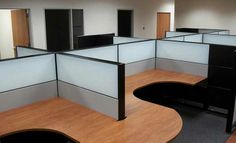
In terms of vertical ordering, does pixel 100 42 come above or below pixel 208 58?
above

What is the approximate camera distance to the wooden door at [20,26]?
19.0 feet

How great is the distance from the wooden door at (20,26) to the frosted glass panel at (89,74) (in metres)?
3.57

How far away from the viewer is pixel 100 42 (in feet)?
13.6

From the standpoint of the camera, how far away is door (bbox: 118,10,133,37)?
27.6 feet

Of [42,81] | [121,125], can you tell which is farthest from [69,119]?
[42,81]

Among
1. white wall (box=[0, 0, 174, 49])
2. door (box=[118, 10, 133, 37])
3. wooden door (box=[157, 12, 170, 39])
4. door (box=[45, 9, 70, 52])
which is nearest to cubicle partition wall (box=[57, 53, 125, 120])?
white wall (box=[0, 0, 174, 49])

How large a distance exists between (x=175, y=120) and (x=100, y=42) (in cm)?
230

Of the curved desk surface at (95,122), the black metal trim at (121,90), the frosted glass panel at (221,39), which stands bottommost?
the curved desk surface at (95,122)

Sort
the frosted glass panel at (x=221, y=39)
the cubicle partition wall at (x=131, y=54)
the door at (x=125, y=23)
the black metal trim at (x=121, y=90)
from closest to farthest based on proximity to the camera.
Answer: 1. the black metal trim at (x=121, y=90)
2. the cubicle partition wall at (x=131, y=54)
3. the frosted glass panel at (x=221, y=39)
4. the door at (x=125, y=23)

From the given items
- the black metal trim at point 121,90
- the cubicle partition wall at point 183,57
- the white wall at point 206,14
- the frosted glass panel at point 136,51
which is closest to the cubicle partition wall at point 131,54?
the frosted glass panel at point 136,51

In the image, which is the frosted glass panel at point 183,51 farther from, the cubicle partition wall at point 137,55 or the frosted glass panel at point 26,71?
the frosted glass panel at point 26,71

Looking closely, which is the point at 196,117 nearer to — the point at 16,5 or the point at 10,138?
the point at 10,138

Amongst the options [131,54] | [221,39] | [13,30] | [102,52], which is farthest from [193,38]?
[13,30]

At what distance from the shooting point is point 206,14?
9.17 metres
